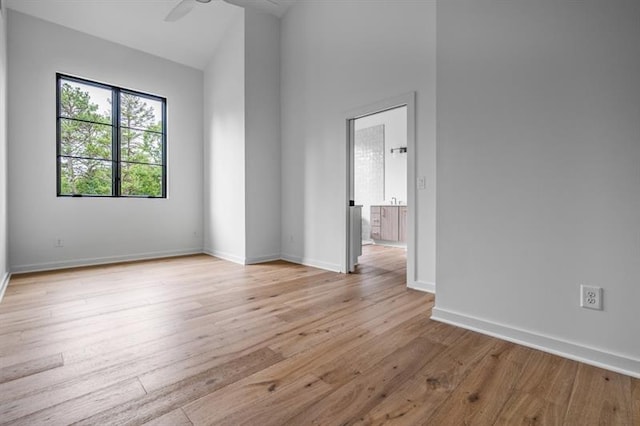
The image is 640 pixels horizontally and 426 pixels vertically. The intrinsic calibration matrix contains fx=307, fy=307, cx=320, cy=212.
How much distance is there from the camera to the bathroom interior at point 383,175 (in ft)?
21.1

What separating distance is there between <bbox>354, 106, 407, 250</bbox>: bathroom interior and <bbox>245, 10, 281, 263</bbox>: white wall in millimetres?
2600

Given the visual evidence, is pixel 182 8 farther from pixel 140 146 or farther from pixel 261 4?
pixel 140 146

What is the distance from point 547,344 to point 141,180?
553cm

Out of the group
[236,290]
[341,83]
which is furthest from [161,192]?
[341,83]

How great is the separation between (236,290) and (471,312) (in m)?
2.19

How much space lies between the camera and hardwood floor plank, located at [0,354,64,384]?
5.14ft

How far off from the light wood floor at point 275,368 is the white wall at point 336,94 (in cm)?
134

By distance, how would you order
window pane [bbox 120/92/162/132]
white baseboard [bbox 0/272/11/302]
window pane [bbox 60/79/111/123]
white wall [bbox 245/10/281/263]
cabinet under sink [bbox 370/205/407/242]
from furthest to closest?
cabinet under sink [bbox 370/205/407/242], window pane [bbox 120/92/162/132], white wall [bbox 245/10/281/263], window pane [bbox 60/79/111/123], white baseboard [bbox 0/272/11/302]

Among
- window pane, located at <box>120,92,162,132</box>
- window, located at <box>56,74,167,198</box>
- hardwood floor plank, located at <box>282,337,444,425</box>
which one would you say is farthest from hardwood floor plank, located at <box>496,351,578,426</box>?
window pane, located at <box>120,92,162,132</box>

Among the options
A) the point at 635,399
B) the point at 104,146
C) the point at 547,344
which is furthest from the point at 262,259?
the point at 635,399

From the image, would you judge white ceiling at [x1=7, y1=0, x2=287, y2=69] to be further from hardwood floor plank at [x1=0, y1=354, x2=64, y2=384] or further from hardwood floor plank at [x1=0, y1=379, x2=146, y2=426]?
hardwood floor plank at [x1=0, y1=379, x2=146, y2=426]

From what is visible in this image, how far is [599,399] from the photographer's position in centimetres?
138

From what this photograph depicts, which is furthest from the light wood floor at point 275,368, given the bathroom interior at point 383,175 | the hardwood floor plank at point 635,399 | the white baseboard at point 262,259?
the bathroom interior at point 383,175

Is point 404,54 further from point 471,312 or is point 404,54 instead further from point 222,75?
point 222,75
